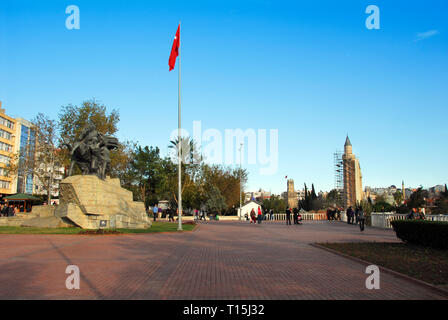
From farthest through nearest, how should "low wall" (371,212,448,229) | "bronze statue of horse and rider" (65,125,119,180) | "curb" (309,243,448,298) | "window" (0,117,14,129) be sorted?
"window" (0,117,14,129), "low wall" (371,212,448,229), "bronze statue of horse and rider" (65,125,119,180), "curb" (309,243,448,298)

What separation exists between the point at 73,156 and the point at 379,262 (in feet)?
63.7

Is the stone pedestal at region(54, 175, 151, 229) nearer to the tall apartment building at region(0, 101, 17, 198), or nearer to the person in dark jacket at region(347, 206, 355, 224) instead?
the person in dark jacket at region(347, 206, 355, 224)

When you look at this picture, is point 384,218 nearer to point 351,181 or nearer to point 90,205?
point 90,205

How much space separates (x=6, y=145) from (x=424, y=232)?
77.0 meters

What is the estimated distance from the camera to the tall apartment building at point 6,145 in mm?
67500

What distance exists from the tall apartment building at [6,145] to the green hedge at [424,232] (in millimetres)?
71007

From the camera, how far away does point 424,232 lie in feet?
41.6

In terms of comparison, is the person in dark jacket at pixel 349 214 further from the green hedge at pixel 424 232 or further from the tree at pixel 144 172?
the tree at pixel 144 172

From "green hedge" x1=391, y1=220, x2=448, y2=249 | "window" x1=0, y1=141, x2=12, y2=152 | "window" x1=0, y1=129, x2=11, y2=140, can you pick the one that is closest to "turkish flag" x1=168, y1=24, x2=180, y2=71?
"green hedge" x1=391, y1=220, x2=448, y2=249

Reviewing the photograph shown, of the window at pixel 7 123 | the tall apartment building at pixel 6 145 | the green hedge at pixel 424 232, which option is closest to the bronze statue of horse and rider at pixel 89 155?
the green hedge at pixel 424 232

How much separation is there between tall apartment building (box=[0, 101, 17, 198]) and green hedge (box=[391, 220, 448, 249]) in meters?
71.0

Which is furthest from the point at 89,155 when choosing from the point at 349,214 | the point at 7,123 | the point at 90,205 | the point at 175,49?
the point at 7,123

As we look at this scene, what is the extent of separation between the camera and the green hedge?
11.9 metres
